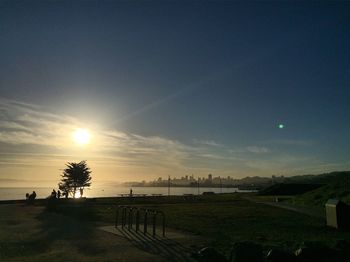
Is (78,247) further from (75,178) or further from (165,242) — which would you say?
(75,178)

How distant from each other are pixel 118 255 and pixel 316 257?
213 inches

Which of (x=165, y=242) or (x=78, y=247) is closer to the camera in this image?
(x=78, y=247)

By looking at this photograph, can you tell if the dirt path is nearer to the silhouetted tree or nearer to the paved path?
the paved path

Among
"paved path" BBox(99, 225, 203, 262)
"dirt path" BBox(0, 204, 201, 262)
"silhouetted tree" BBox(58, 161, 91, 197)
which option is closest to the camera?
"dirt path" BBox(0, 204, 201, 262)

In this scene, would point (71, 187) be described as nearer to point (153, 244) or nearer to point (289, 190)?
point (289, 190)

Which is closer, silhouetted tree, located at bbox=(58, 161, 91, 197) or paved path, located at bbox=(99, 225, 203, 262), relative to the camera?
paved path, located at bbox=(99, 225, 203, 262)

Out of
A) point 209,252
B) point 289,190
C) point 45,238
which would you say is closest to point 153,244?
point 209,252

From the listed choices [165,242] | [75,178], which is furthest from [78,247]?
[75,178]

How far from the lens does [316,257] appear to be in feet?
31.7

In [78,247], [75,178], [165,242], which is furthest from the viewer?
[75,178]

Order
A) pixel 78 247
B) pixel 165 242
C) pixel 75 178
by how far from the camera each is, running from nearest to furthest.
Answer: pixel 78 247 < pixel 165 242 < pixel 75 178

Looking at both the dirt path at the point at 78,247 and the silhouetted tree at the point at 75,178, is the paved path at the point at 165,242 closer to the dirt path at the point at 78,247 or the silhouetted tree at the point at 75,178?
the dirt path at the point at 78,247

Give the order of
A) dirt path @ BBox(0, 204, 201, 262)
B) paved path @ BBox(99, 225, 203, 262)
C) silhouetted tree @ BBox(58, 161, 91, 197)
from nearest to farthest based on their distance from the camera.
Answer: dirt path @ BBox(0, 204, 201, 262), paved path @ BBox(99, 225, 203, 262), silhouetted tree @ BBox(58, 161, 91, 197)

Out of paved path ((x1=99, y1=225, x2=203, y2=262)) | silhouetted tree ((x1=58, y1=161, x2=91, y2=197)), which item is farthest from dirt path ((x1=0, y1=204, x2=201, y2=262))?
silhouetted tree ((x1=58, y1=161, x2=91, y2=197))
